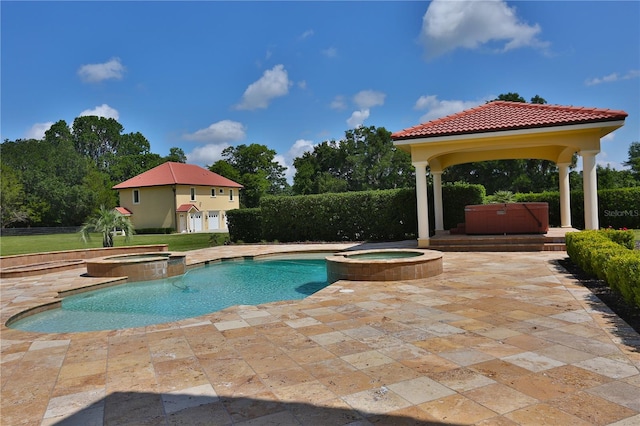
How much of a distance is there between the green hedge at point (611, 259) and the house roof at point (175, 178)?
3658 cm

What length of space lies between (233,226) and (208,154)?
1894 inches

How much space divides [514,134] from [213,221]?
120 feet

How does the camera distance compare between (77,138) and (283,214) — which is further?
(77,138)

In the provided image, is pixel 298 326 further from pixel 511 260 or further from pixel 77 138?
pixel 77 138

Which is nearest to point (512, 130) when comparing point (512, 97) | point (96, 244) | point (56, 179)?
point (96, 244)

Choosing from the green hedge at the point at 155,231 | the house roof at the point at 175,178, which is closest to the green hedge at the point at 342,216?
the green hedge at the point at 155,231

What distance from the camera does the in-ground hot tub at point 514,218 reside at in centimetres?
1318

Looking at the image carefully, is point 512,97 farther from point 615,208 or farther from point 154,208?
point 154,208

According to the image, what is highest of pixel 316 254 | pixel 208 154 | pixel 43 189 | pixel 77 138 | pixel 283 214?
pixel 77 138

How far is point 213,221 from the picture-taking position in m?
44.0

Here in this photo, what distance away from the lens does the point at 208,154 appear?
218 ft

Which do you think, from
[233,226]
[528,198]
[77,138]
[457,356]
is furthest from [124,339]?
[77,138]

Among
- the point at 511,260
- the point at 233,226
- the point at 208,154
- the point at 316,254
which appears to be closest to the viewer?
the point at 511,260

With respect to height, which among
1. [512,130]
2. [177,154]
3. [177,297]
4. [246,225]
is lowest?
[177,297]
